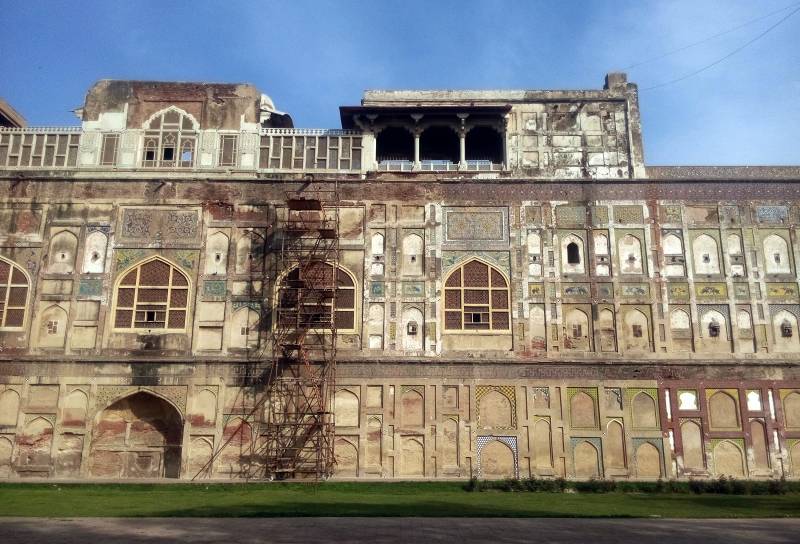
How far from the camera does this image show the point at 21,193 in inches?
979

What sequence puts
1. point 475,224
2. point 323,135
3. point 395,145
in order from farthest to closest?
point 395,145
point 323,135
point 475,224

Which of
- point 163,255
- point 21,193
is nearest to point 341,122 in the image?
point 163,255

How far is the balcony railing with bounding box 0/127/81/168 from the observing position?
2533 cm

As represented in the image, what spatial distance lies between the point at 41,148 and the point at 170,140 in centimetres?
460

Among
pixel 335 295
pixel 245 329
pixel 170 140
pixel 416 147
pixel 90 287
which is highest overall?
pixel 170 140

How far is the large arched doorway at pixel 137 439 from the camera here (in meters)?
22.6

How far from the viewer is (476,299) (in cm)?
2377

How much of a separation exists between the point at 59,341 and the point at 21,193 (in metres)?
5.59

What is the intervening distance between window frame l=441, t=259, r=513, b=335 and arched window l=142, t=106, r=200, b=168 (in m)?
10.2

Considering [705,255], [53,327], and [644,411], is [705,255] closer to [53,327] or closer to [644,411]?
[644,411]

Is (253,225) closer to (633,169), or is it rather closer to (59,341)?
(59,341)

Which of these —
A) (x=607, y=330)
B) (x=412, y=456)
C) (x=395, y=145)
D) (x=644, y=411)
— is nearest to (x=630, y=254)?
(x=607, y=330)

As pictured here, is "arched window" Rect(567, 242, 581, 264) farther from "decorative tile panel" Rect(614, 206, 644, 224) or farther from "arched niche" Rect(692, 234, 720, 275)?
"arched niche" Rect(692, 234, 720, 275)

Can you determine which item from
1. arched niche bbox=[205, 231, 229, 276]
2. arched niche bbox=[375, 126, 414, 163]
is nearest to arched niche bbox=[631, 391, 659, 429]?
arched niche bbox=[375, 126, 414, 163]
